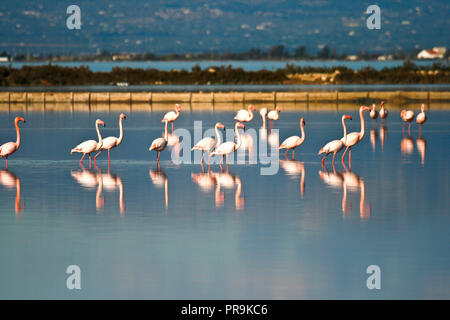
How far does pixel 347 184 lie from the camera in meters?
16.1

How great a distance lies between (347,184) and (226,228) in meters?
4.65

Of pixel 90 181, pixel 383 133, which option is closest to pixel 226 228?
pixel 90 181

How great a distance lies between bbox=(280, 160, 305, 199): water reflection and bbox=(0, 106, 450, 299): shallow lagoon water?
43mm

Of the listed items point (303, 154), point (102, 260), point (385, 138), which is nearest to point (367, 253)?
point (102, 260)

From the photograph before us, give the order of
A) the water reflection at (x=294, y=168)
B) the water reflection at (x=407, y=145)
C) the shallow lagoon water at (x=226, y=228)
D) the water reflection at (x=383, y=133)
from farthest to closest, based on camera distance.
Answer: the water reflection at (x=383, y=133)
the water reflection at (x=407, y=145)
the water reflection at (x=294, y=168)
the shallow lagoon water at (x=226, y=228)

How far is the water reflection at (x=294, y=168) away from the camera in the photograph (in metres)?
17.1

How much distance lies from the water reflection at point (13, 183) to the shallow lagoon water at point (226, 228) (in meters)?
0.03

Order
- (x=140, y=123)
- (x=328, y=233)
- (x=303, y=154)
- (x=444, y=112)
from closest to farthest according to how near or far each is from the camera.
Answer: (x=328, y=233)
(x=303, y=154)
(x=140, y=123)
(x=444, y=112)

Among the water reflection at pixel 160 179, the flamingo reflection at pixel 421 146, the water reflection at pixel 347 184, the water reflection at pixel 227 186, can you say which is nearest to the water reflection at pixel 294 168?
the water reflection at pixel 347 184

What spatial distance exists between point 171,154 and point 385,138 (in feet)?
23.4

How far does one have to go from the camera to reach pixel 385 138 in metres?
25.6

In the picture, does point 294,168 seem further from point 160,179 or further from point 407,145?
point 407,145

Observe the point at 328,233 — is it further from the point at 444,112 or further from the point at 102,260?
the point at 444,112

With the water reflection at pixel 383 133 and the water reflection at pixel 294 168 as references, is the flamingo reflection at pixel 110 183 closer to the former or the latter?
the water reflection at pixel 294 168
